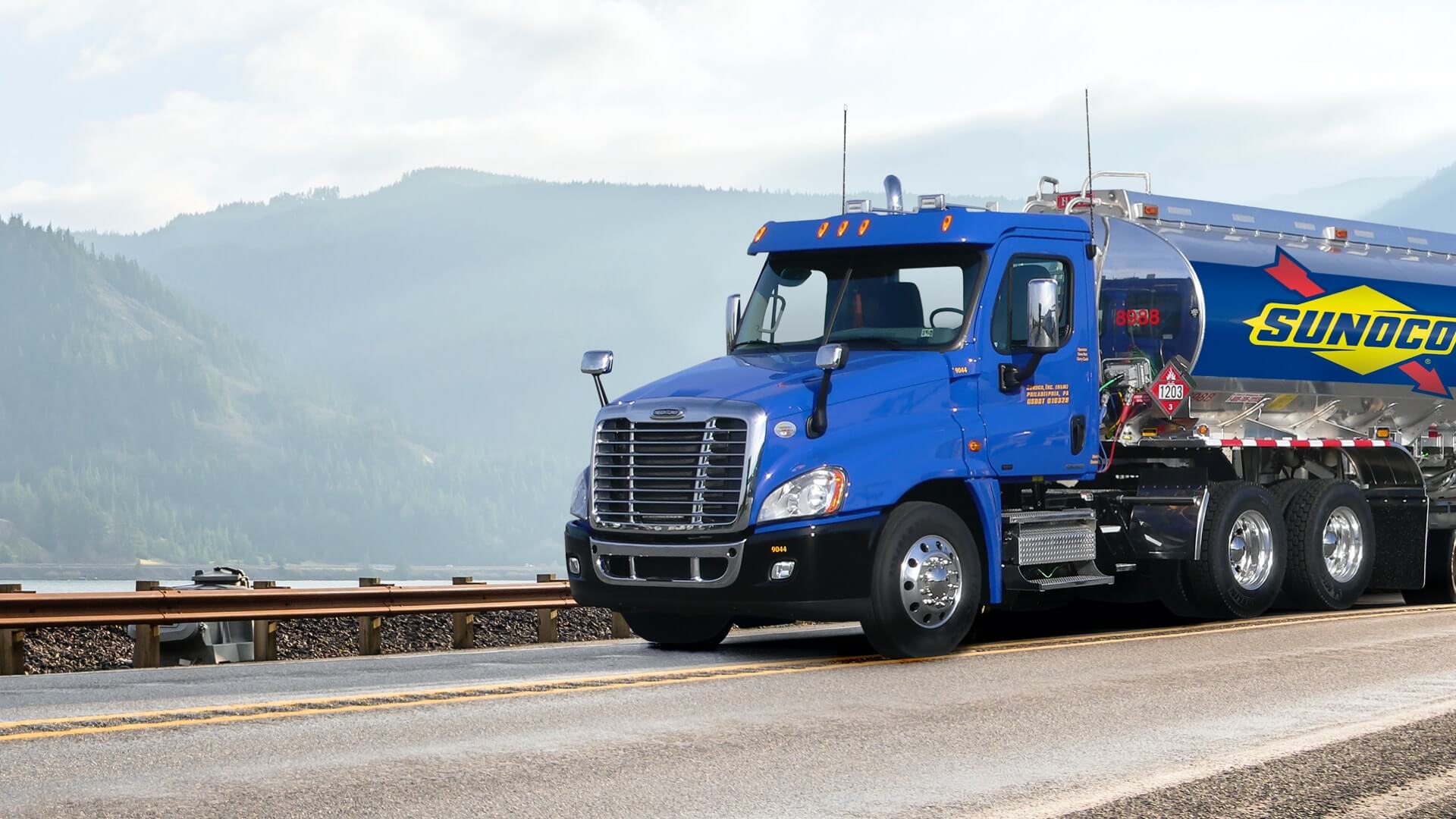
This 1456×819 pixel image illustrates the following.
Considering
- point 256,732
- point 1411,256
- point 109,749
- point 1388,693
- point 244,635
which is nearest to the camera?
point 109,749

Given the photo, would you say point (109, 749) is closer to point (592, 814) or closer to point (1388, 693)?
point (592, 814)

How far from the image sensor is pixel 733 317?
12.5m

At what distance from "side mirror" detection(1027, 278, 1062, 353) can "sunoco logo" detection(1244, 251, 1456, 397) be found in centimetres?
374

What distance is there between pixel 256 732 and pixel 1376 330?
40.4 feet

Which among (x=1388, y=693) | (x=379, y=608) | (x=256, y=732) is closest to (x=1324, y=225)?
(x=1388, y=693)

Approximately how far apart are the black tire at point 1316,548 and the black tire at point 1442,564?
201 cm

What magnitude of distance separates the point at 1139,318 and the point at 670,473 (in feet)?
16.1

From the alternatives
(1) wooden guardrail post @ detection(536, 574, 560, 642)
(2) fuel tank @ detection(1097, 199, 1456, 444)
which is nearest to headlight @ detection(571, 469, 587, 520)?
(2) fuel tank @ detection(1097, 199, 1456, 444)

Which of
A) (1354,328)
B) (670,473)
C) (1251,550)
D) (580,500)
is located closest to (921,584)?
(670,473)

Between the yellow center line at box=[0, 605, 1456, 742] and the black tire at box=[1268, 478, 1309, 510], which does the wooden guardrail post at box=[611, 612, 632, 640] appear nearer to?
the yellow center line at box=[0, 605, 1456, 742]

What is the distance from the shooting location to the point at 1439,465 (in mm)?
17391

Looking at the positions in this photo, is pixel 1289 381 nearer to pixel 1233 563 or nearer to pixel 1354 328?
pixel 1354 328

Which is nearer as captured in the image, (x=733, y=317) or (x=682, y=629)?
(x=682, y=629)

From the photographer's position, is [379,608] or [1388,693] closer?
[1388,693]
